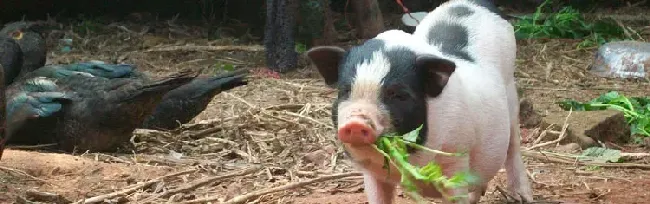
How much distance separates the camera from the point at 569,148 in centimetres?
566

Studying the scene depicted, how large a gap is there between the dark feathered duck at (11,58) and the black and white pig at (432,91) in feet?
11.5

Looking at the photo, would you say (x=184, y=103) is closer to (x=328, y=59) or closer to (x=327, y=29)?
(x=327, y=29)

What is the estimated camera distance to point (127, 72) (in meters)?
6.50

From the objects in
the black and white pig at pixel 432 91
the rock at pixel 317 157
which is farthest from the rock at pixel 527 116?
the black and white pig at pixel 432 91

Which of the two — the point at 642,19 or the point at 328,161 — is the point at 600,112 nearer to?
the point at 328,161

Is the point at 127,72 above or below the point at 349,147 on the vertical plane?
below

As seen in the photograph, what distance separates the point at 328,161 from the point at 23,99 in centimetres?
193

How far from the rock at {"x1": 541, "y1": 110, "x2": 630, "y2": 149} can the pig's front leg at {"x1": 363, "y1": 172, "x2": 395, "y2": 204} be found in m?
2.42

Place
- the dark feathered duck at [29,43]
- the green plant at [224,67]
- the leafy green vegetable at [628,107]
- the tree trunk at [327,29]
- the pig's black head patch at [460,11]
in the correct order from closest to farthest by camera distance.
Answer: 1. the pig's black head patch at [460,11]
2. the leafy green vegetable at [628,107]
3. the dark feathered duck at [29,43]
4. the green plant at [224,67]
5. the tree trunk at [327,29]

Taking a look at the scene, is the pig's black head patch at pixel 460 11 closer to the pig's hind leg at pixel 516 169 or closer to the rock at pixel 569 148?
the pig's hind leg at pixel 516 169

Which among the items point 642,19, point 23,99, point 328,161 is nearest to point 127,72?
point 23,99

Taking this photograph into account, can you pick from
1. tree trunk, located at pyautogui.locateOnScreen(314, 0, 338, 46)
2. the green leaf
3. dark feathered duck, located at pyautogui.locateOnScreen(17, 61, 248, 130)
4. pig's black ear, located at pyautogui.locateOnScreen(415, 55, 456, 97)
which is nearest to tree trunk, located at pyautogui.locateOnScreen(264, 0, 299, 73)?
tree trunk, located at pyautogui.locateOnScreen(314, 0, 338, 46)

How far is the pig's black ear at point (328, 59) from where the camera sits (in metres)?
3.47

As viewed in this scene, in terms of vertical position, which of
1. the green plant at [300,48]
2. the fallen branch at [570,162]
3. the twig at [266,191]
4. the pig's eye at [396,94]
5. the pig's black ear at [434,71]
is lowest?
the green plant at [300,48]
